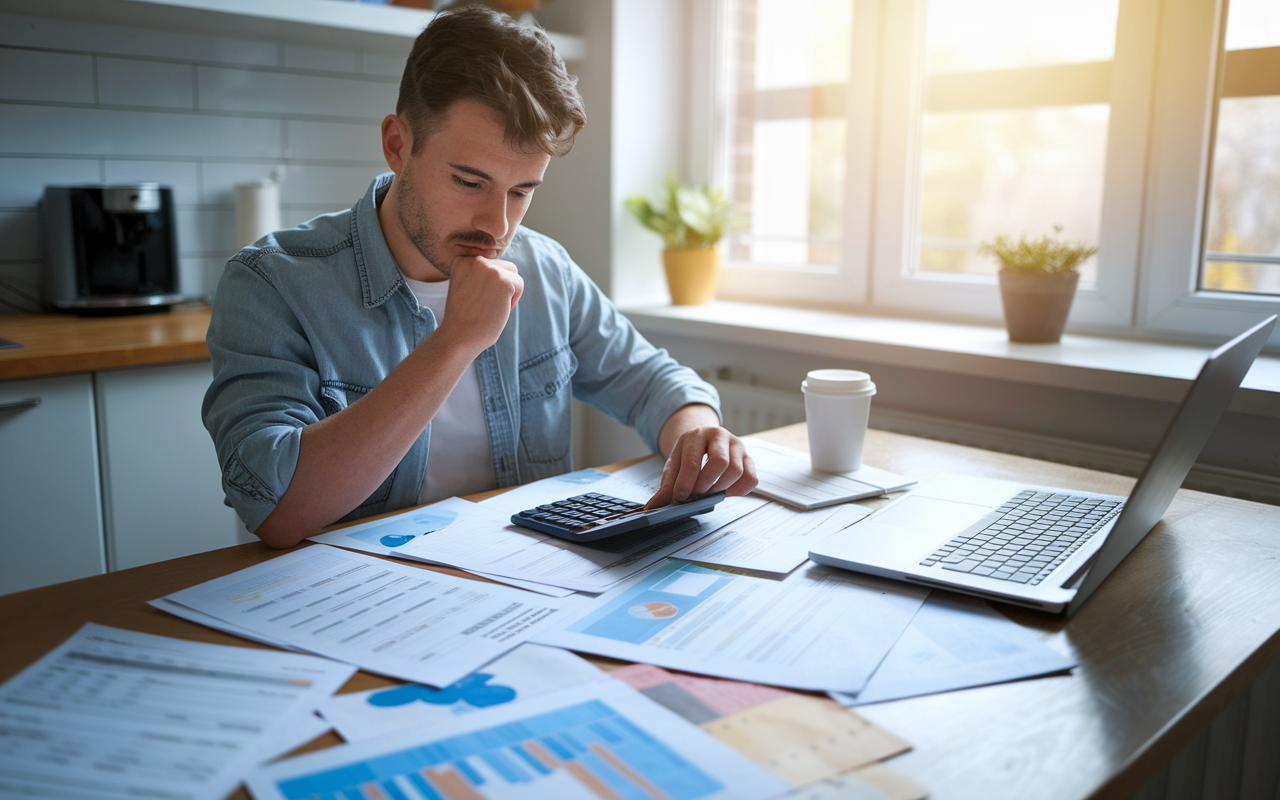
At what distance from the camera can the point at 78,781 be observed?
1.85 ft

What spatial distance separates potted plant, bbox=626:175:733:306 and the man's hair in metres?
1.14

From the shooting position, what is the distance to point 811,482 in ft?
3.92

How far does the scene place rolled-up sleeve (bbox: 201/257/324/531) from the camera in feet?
3.25

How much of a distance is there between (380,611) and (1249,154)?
178 centimetres

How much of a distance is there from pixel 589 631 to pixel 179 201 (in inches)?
79.5

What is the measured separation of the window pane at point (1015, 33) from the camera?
190cm

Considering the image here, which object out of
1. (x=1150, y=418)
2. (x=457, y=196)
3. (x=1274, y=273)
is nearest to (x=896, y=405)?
(x=1150, y=418)

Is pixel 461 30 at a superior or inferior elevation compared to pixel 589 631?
Answer: superior

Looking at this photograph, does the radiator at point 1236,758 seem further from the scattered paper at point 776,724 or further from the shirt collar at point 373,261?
the shirt collar at point 373,261

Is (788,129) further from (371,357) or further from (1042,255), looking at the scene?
(371,357)

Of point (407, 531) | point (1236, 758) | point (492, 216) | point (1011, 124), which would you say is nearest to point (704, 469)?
point (407, 531)

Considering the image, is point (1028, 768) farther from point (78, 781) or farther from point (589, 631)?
point (78, 781)

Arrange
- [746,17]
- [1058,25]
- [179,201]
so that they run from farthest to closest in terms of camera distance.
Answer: [746,17] < [179,201] < [1058,25]

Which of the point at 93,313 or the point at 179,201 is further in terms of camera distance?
the point at 179,201
